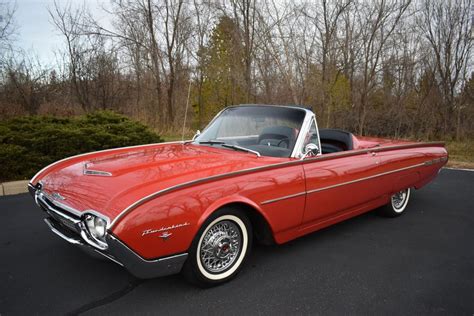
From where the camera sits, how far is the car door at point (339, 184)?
3.06 meters

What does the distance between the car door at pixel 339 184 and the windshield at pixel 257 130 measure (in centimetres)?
35

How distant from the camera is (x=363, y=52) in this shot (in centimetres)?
1213

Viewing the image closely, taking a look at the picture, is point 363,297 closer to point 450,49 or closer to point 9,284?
point 9,284

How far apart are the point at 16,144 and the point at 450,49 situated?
14892 mm

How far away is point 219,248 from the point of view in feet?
8.44

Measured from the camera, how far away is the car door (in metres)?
3.06

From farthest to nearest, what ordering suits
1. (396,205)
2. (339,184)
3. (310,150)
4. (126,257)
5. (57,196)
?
1. (396,205)
2. (339,184)
3. (310,150)
4. (57,196)
5. (126,257)

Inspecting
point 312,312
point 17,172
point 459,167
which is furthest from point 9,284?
point 459,167

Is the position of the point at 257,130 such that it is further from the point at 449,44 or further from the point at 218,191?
the point at 449,44

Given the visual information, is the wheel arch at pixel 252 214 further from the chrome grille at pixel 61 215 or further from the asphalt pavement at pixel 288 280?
the chrome grille at pixel 61 215

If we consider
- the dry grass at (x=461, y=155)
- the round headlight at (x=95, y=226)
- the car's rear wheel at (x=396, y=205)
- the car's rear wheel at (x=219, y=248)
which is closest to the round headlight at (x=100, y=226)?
the round headlight at (x=95, y=226)

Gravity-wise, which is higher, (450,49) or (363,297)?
(450,49)

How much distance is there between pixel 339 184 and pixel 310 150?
0.47 meters

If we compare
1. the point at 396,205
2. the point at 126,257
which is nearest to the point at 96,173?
the point at 126,257
